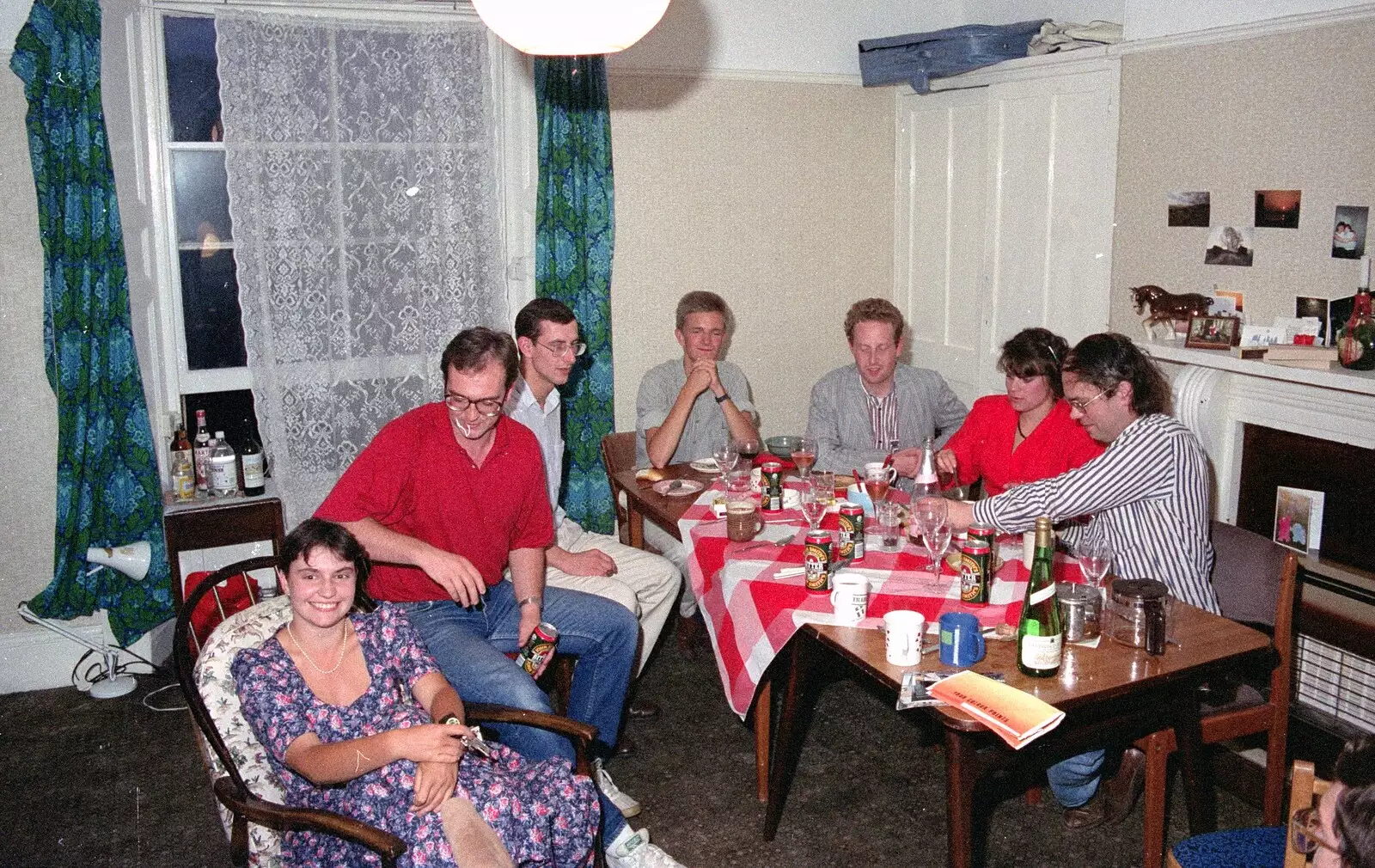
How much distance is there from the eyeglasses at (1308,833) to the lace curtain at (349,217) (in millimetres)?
3352

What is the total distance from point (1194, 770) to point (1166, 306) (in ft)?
6.20

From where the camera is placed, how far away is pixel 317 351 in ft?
13.7

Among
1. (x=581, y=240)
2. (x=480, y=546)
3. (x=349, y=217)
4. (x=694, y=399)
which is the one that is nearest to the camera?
(x=480, y=546)

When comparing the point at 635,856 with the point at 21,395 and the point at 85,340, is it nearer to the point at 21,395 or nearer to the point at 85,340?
the point at 85,340

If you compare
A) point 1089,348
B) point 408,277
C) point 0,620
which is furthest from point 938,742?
point 0,620

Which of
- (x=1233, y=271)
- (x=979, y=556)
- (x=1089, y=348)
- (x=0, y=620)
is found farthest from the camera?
(x=0, y=620)

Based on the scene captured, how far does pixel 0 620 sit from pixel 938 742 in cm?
324

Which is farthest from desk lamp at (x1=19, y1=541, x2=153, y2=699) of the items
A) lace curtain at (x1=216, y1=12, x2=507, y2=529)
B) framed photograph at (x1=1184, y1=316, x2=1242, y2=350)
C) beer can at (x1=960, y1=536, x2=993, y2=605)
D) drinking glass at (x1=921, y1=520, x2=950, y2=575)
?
framed photograph at (x1=1184, y1=316, x2=1242, y2=350)

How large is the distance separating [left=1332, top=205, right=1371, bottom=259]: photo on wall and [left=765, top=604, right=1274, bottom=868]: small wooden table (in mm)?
1449

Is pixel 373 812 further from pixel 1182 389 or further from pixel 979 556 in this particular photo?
pixel 1182 389

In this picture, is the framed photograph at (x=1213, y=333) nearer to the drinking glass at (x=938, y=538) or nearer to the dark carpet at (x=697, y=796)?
the dark carpet at (x=697, y=796)

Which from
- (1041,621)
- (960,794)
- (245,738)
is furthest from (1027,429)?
(245,738)

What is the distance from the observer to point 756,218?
4.92 meters

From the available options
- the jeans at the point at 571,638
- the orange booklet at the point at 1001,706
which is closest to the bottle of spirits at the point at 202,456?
the jeans at the point at 571,638
